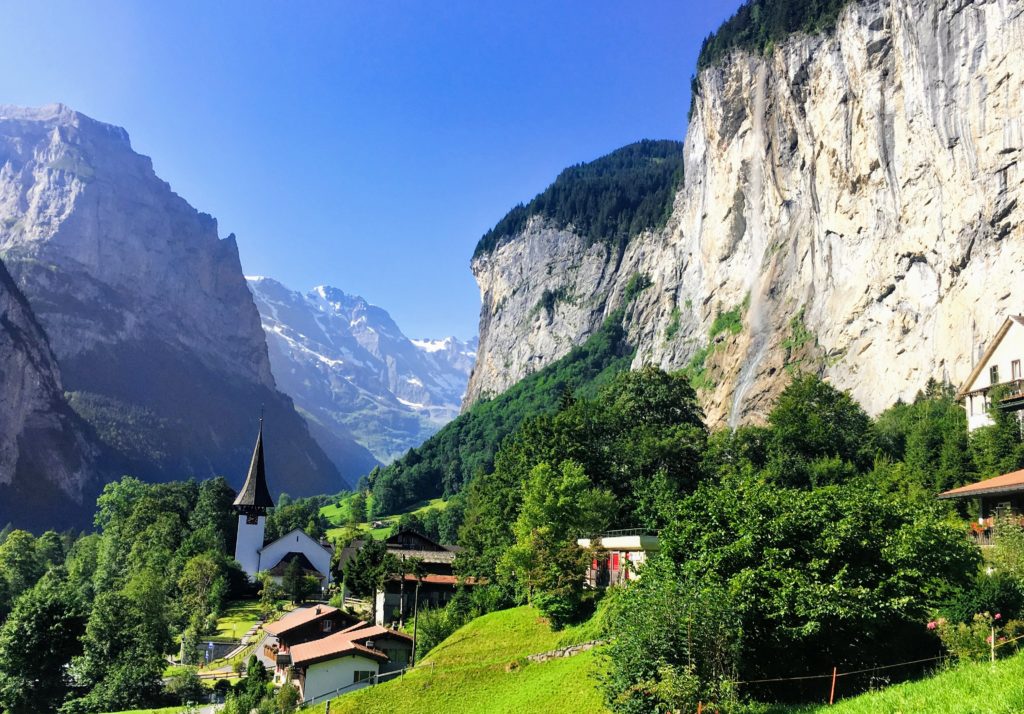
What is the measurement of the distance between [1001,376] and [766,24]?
69957mm

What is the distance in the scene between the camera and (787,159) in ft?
309

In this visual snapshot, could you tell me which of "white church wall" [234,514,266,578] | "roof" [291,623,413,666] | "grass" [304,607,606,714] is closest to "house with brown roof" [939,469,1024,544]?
"grass" [304,607,606,714]

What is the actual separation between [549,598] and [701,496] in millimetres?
12870

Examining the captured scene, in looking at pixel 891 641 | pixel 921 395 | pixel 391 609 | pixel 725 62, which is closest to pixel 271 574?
pixel 391 609

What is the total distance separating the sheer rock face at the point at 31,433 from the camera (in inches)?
6944

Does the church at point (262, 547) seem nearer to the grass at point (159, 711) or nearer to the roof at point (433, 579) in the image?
the roof at point (433, 579)

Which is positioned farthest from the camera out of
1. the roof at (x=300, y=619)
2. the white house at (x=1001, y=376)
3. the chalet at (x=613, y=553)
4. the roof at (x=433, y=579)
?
the roof at (x=433, y=579)

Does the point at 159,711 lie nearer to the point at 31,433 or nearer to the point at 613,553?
the point at 613,553

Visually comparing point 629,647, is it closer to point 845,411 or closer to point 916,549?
point 916,549

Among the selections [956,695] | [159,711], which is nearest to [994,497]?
[956,695]

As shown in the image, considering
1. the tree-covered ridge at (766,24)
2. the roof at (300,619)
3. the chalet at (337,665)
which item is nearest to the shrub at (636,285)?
the tree-covered ridge at (766,24)

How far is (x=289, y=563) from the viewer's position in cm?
7900

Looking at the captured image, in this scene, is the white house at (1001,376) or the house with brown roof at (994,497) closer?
the house with brown roof at (994,497)

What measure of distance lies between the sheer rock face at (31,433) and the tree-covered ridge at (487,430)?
254 feet
